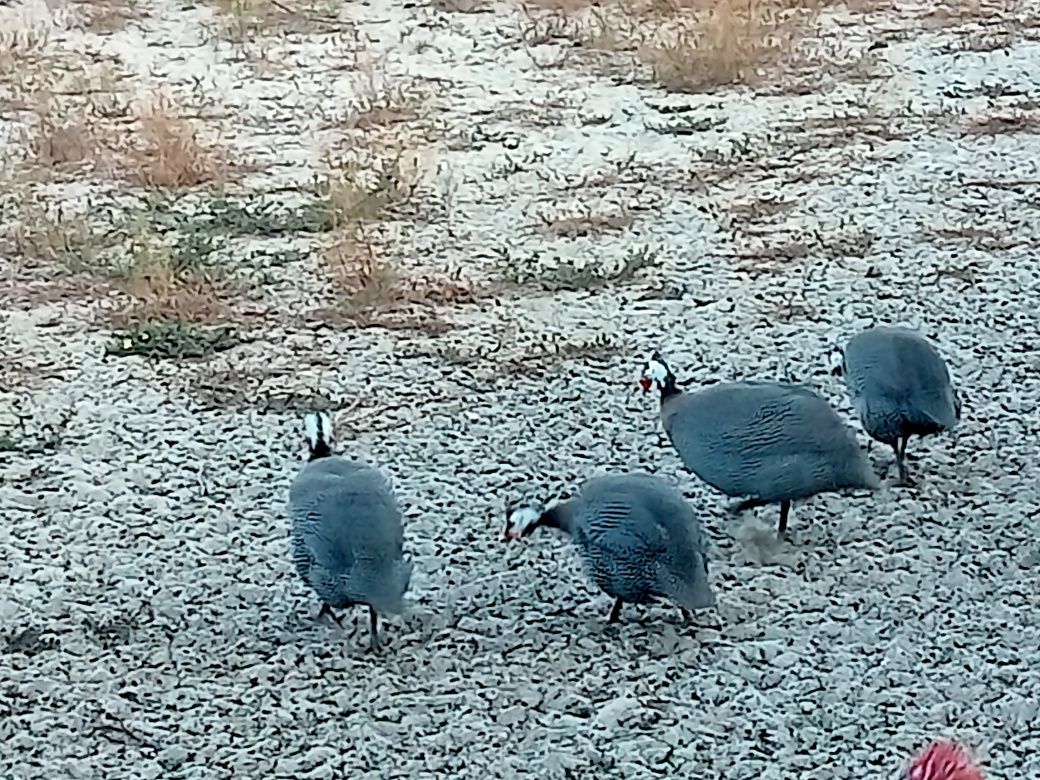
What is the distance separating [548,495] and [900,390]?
95cm

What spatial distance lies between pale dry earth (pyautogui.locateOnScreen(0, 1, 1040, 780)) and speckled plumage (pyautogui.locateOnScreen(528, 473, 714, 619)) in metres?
0.15

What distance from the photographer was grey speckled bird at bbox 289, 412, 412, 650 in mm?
3908

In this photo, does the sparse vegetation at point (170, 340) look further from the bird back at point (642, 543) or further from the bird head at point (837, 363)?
the bird back at point (642, 543)

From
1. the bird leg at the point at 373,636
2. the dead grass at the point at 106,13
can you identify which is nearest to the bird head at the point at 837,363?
the bird leg at the point at 373,636

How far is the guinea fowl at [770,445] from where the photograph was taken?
432 centimetres

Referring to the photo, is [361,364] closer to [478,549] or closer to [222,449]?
[222,449]

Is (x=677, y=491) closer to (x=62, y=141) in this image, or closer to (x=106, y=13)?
(x=62, y=141)

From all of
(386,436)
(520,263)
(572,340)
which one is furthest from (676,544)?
(520,263)

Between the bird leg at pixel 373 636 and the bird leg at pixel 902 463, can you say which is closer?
the bird leg at pixel 373 636

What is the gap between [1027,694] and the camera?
3895 mm

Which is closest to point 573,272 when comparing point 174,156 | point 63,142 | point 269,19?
point 174,156

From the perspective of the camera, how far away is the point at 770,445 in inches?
170

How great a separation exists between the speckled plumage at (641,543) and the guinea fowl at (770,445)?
31 centimetres

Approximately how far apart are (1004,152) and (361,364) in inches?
131
